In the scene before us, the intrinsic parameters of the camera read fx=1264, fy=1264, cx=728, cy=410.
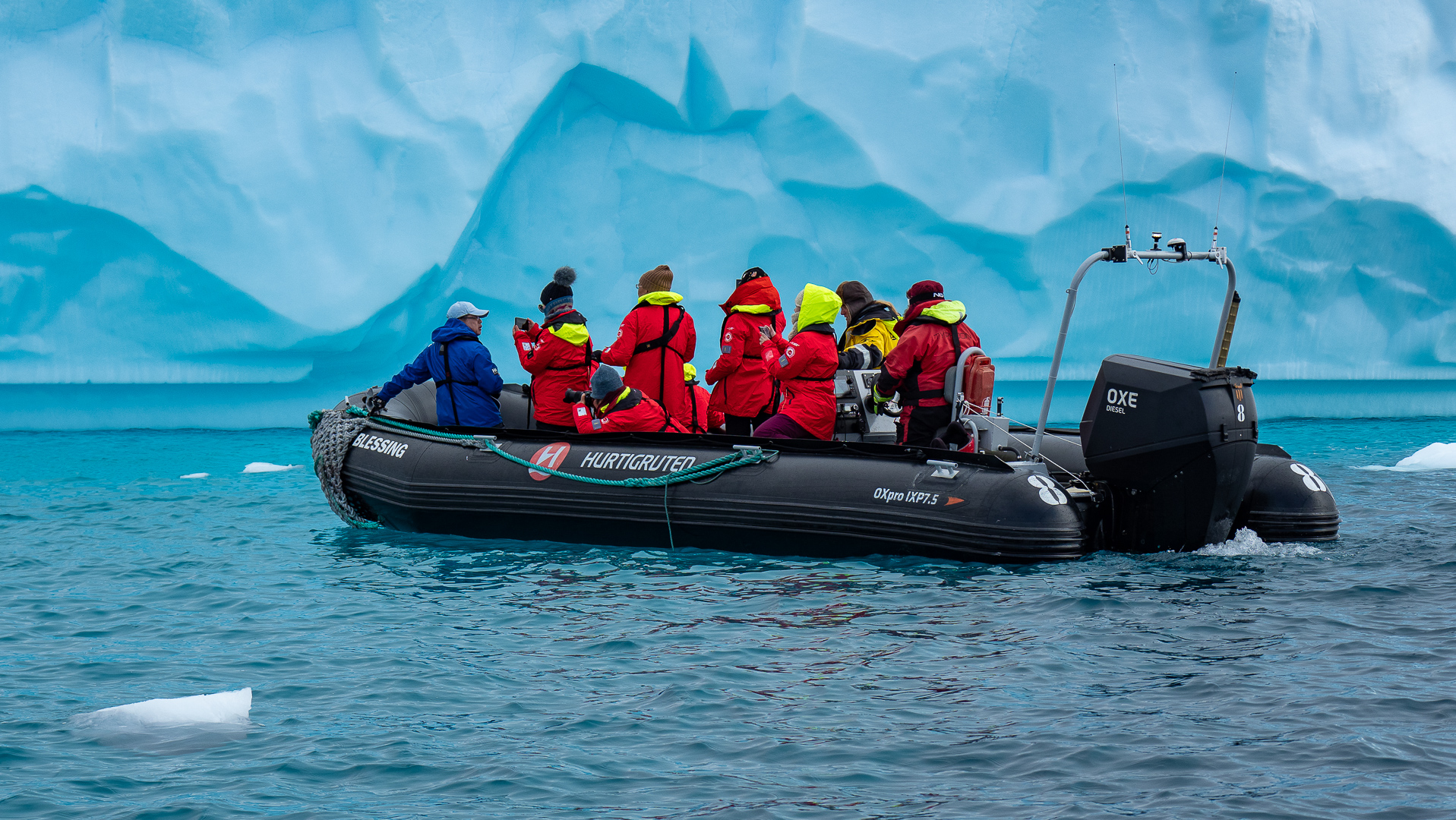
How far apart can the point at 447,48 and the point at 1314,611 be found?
10144mm

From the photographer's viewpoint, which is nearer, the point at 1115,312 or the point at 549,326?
the point at 549,326

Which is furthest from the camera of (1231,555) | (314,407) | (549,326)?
(314,407)

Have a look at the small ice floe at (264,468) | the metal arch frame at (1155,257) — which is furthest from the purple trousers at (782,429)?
the small ice floe at (264,468)

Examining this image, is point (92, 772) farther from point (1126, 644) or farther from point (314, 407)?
point (314, 407)

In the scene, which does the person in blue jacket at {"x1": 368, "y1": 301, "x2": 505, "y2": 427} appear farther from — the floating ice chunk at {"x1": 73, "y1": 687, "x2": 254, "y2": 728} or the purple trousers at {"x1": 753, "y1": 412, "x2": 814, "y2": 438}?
the floating ice chunk at {"x1": 73, "y1": 687, "x2": 254, "y2": 728}

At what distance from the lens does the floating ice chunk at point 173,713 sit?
3.78 meters

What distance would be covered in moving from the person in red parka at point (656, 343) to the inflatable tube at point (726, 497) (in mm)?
601

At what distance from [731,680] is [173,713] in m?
1.71

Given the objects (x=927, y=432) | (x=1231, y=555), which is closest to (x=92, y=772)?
(x=927, y=432)

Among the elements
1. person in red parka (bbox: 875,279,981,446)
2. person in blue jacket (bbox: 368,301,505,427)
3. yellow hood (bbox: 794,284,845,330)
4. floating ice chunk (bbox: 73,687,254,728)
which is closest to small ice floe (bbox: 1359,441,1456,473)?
person in red parka (bbox: 875,279,981,446)

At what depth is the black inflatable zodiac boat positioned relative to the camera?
5.26 metres

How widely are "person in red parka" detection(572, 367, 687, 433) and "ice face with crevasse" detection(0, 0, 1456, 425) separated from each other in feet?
20.2

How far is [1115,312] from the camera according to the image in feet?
44.7

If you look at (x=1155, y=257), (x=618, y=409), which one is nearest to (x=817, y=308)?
(x=618, y=409)
